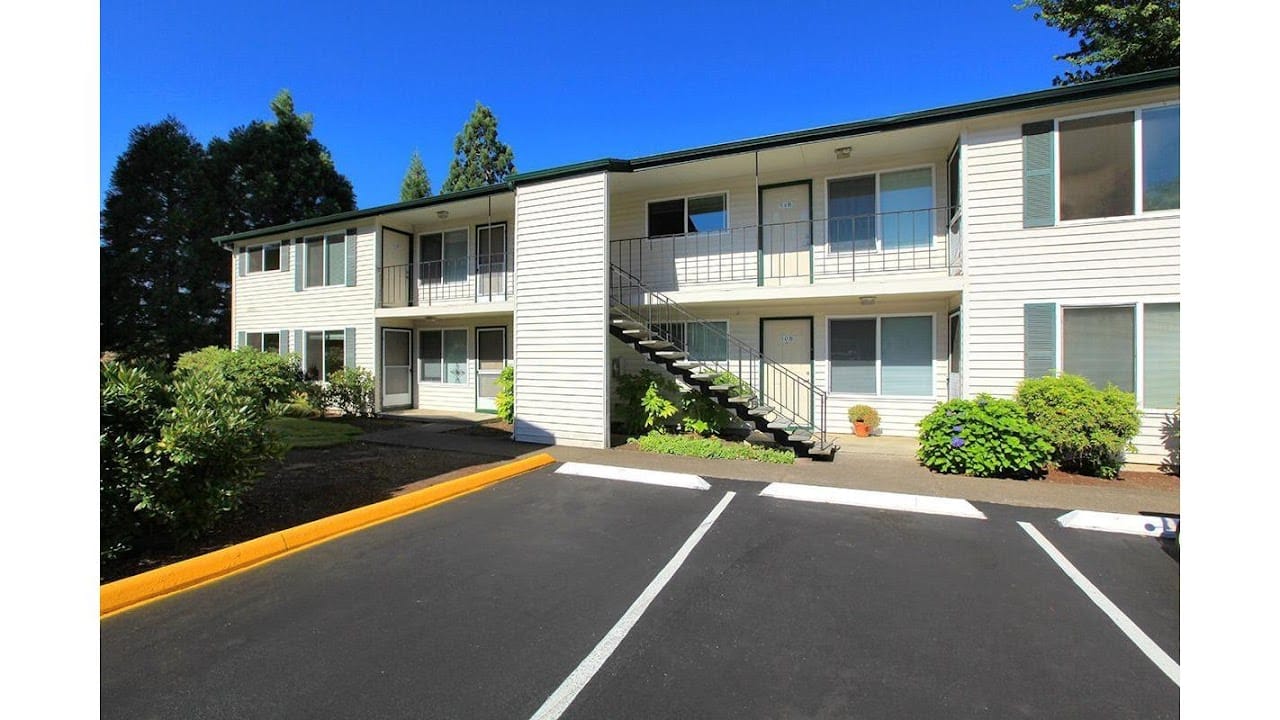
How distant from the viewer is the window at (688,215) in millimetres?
11469

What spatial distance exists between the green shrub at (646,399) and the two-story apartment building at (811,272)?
50 cm

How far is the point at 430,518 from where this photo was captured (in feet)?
18.1

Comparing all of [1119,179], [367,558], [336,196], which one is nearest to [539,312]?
[367,558]

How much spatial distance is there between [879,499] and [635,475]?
3.23m

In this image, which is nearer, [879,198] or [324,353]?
[879,198]

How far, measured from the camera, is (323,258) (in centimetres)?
1527

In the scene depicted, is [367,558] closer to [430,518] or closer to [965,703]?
[430,518]

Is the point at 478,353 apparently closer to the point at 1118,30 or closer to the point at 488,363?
the point at 488,363

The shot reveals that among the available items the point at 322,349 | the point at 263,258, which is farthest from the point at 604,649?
the point at 263,258

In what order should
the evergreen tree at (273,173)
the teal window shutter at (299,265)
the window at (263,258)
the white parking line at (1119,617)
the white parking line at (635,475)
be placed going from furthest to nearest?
1. the evergreen tree at (273,173)
2. the window at (263,258)
3. the teal window shutter at (299,265)
4. the white parking line at (635,475)
5. the white parking line at (1119,617)

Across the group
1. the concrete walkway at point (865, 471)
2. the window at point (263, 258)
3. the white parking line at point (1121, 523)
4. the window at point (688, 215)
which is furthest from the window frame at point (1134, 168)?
the window at point (263, 258)

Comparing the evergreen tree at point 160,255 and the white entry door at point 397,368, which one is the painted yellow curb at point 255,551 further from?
the evergreen tree at point 160,255

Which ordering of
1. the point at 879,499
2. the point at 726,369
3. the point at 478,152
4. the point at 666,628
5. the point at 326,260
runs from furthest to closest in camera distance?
the point at 478,152, the point at 326,260, the point at 726,369, the point at 879,499, the point at 666,628

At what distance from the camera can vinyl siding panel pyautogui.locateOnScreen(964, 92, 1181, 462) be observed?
25.2 ft
